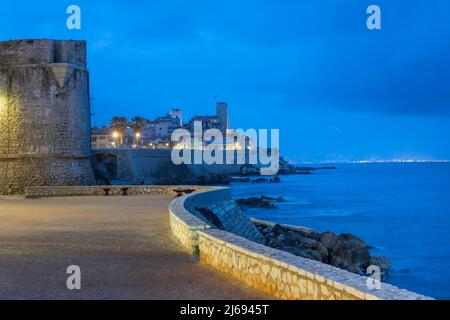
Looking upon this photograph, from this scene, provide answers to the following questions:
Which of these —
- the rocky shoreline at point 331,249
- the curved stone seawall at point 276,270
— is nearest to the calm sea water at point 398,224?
the rocky shoreline at point 331,249

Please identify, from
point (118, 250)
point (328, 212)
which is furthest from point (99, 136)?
point (118, 250)

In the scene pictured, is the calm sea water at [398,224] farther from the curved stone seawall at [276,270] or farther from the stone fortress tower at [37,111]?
the stone fortress tower at [37,111]

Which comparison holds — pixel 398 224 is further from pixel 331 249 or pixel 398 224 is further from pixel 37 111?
pixel 37 111

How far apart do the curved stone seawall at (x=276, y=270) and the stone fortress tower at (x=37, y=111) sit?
1881 cm

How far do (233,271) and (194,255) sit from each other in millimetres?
1732

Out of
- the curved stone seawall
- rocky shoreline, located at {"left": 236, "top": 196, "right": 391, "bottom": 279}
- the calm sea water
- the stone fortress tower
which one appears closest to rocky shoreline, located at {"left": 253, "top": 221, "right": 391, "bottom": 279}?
rocky shoreline, located at {"left": 236, "top": 196, "right": 391, "bottom": 279}

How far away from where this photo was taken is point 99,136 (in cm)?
9250

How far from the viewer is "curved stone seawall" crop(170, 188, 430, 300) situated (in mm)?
4707

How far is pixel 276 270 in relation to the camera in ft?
19.7

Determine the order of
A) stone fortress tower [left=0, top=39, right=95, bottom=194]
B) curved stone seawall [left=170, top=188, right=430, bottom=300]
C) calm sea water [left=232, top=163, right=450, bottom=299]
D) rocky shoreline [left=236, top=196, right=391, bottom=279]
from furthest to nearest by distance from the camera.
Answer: stone fortress tower [left=0, top=39, right=95, bottom=194] → calm sea water [left=232, top=163, right=450, bottom=299] → rocky shoreline [left=236, top=196, right=391, bottom=279] → curved stone seawall [left=170, top=188, right=430, bottom=300]

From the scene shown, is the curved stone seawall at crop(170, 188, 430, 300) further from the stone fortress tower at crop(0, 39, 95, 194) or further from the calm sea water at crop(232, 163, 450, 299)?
the stone fortress tower at crop(0, 39, 95, 194)

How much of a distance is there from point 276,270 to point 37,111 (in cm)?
2294

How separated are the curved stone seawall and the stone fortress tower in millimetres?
18808
